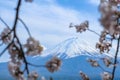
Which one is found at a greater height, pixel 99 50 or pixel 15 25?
pixel 15 25

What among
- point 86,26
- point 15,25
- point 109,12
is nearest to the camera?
point 109,12

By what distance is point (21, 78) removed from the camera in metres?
3.31

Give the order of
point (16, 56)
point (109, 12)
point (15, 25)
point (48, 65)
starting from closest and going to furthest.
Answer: point (109, 12) → point (15, 25) → point (16, 56) → point (48, 65)

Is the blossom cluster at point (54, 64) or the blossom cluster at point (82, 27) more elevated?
the blossom cluster at point (54, 64)

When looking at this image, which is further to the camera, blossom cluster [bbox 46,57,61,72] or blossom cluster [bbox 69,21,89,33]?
blossom cluster [bbox 69,21,89,33]

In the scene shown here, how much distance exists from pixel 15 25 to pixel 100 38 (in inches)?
244

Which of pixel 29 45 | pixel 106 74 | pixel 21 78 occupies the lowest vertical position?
pixel 106 74

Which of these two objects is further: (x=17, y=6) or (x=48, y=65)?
(x=48, y=65)

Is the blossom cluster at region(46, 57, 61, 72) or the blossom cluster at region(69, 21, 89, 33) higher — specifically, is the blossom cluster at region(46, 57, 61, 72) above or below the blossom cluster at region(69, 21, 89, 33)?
above

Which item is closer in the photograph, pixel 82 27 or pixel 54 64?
pixel 54 64

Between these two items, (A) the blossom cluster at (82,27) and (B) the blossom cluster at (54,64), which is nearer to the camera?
(B) the blossom cluster at (54,64)

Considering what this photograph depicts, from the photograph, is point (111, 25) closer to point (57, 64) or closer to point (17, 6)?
point (17, 6)

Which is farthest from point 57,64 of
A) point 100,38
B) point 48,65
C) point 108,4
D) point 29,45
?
point 100,38

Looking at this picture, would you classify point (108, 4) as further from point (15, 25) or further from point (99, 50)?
point (99, 50)
